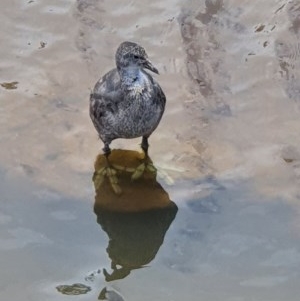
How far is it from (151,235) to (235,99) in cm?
136

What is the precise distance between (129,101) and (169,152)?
1.70 feet

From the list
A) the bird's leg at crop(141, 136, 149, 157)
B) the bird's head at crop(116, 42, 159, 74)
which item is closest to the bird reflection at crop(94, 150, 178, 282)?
the bird's leg at crop(141, 136, 149, 157)

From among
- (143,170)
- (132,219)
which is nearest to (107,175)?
(143,170)

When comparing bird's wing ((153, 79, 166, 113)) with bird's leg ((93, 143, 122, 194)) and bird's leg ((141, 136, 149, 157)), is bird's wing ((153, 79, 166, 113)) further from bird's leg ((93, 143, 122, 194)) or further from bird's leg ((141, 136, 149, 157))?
bird's leg ((93, 143, 122, 194))

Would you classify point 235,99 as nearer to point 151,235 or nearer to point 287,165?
point 287,165

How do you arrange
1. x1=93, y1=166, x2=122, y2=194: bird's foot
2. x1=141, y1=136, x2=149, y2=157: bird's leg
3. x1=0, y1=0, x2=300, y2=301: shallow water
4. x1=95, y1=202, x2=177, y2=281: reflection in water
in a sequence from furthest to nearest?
1. x1=141, y1=136, x2=149, y2=157: bird's leg
2. x1=93, y1=166, x2=122, y2=194: bird's foot
3. x1=95, y1=202, x2=177, y2=281: reflection in water
4. x1=0, y1=0, x2=300, y2=301: shallow water

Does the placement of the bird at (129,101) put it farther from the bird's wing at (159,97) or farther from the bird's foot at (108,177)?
the bird's foot at (108,177)

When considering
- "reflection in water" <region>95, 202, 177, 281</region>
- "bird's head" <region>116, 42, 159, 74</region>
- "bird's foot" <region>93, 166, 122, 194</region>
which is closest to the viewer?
"reflection in water" <region>95, 202, 177, 281</region>

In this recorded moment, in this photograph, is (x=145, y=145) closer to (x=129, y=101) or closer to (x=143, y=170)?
(x=143, y=170)

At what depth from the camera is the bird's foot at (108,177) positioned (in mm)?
6137

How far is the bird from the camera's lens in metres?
6.04

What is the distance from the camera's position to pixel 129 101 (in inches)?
239

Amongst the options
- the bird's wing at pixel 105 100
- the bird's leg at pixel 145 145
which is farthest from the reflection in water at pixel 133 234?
the bird's wing at pixel 105 100

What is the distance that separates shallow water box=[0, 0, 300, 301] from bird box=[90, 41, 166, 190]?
1.11ft
